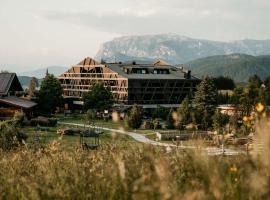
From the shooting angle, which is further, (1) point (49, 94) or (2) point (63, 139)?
(1) point (49, 94)

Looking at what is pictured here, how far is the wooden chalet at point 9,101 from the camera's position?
5475 centimetres

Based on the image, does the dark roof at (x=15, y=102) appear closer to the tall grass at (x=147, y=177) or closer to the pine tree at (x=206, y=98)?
the pine tree at (x=206, y=98)

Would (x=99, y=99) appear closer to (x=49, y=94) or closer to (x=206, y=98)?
(x=49, y=94)

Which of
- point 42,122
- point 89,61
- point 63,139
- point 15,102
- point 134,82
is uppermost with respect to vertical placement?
point 89,61

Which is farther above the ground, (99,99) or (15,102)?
(99,99)

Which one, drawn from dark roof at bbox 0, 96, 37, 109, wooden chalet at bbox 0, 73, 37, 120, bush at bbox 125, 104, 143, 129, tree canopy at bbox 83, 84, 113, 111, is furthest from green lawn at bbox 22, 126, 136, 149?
tree canopy at bbox 83, 84, 113, 111

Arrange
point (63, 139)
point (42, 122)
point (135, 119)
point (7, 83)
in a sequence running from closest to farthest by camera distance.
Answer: point (63, 139)
point (42, 122)
point (135, 119)
point (7, 83)

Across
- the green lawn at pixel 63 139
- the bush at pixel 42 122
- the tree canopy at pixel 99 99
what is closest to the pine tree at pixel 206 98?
the tree canopy at pixel 99 99

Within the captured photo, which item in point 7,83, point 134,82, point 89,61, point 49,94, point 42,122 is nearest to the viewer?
point 42,122

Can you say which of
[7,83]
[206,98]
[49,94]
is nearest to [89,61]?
[49,94]

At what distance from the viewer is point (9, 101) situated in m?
55.3

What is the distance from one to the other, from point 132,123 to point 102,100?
50.9 feet

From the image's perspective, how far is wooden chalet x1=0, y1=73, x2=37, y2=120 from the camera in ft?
180

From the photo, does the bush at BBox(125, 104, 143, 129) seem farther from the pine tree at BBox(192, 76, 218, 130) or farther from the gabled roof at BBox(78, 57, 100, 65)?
the gabled roof at BBox(78, 57, 100, 65)
